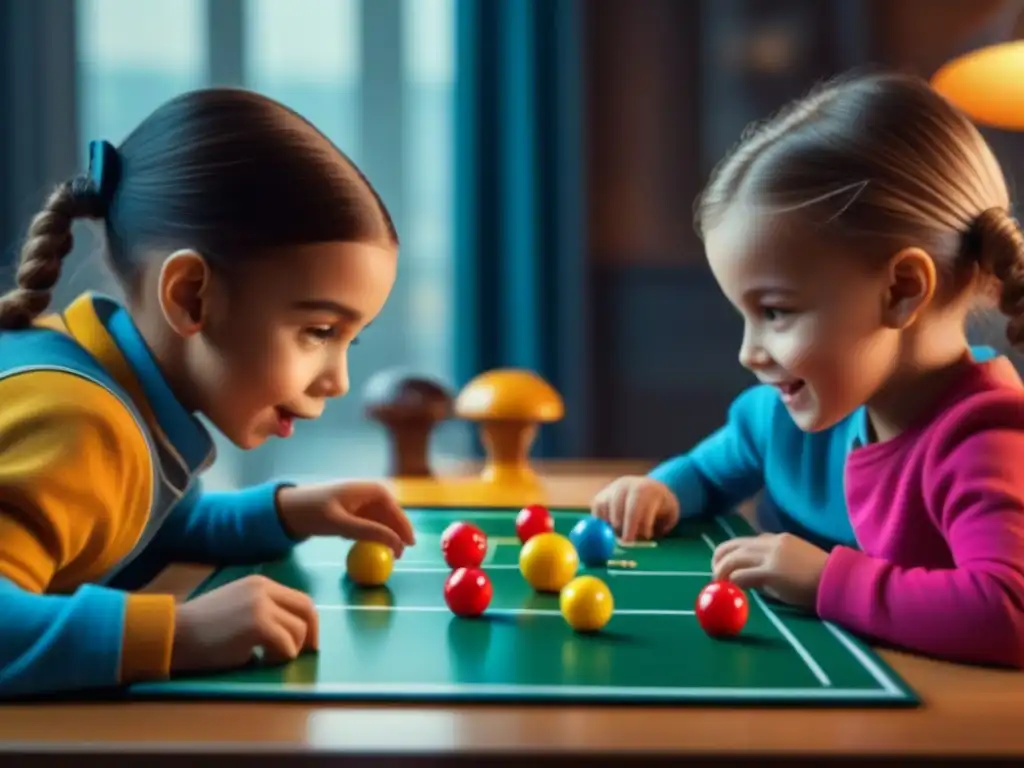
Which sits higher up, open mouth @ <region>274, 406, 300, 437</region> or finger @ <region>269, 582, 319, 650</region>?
open mouth @ <region>274, 406, 300, 437</region>

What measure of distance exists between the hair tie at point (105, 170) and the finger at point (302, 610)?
41 cm

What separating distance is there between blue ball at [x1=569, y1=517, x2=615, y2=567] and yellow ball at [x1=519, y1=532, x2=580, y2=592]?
0.26 ft

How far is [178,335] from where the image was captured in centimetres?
93

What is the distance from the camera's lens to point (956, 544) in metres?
0.80

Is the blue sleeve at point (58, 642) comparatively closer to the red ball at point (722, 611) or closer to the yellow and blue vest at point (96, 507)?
the yellow and blue vest at point (96, 507)

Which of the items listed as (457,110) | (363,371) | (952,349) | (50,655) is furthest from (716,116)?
(50,655)

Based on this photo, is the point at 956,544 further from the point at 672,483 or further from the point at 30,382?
the point at 30,382

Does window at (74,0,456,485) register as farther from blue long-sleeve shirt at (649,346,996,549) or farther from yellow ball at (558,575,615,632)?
yellow ball at (558,575,615,632)

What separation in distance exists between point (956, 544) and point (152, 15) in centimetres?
211

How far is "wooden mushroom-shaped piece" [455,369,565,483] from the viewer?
4.73ft

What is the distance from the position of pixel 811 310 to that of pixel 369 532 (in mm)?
447

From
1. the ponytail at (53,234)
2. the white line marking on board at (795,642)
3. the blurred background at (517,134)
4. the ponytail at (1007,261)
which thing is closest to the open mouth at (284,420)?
the ponytail at (53,234)

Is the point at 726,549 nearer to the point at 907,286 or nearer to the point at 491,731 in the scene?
the point at 907,286

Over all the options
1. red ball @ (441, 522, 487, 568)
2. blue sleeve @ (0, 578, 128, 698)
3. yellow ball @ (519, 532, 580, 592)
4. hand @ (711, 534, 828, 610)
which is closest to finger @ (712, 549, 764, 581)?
hand @ (711, 534, 828, 610)
